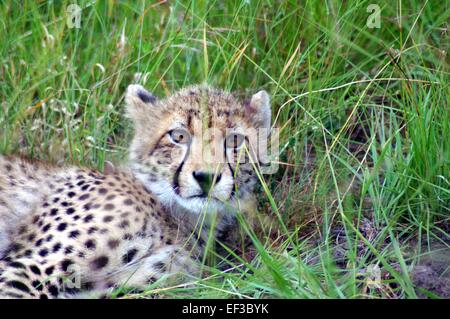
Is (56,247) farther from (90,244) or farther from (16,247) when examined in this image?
(16,247)

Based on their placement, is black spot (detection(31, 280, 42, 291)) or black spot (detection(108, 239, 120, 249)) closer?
black spot (detection(31, 280, 42, 291))

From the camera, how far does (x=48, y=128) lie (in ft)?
14.0

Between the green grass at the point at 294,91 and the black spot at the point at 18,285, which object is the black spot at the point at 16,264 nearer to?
the black spot at the point at 18,285

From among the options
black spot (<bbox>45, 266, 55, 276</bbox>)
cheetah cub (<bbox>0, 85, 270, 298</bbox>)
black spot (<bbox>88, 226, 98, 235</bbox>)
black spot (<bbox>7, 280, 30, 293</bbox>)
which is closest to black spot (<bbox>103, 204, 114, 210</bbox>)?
cheetah cub (<bbox>0, 85, 270, 298</bbox>)

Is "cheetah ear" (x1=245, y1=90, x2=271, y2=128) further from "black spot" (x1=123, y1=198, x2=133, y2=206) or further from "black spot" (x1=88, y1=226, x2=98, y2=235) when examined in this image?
"black spot" (x1=88, y1=226, x2=98, y2=235)

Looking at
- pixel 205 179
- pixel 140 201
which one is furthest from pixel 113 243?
pixel 205 179

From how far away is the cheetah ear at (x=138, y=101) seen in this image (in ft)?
12.6

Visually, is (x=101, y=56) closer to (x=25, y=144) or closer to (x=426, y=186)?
(x=25, y=144)

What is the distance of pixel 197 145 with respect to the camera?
3445mm

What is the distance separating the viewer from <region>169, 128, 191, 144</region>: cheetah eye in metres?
3.55

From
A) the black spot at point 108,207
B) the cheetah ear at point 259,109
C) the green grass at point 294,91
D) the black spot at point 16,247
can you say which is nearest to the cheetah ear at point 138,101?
the green grass at point 294,91

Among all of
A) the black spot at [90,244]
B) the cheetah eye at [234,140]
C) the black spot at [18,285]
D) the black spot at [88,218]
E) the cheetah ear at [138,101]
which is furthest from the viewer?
the cheetah ear at [138,101]

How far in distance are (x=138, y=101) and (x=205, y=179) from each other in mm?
751
